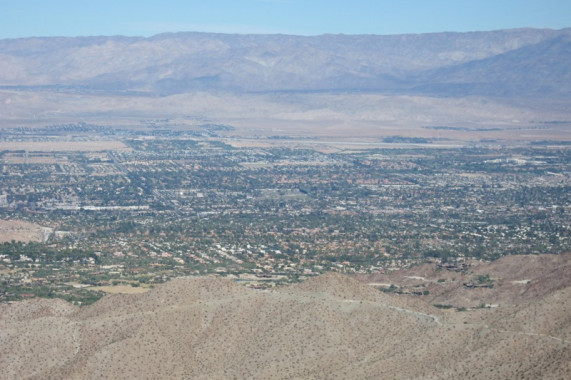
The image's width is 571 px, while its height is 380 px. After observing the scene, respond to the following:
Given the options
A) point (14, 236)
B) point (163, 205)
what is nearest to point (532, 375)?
point (14, 236)

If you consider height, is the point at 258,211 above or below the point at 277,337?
below

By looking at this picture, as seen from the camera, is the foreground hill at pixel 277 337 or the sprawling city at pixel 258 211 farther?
the sprawling city at pixel 258 211

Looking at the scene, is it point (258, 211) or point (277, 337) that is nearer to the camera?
point (277, 337)

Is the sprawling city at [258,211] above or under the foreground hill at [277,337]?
under

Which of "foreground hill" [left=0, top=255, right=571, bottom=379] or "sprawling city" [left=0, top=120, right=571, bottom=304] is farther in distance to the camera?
"sprawling city" [left=0, top=120, right=571, bottom=304]

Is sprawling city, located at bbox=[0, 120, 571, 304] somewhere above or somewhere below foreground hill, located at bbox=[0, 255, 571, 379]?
below

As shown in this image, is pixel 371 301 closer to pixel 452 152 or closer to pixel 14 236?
pixel 14 236

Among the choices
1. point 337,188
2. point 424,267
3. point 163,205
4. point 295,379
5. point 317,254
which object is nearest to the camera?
point 295,379

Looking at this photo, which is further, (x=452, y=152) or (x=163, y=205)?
(x=452, y=152)
